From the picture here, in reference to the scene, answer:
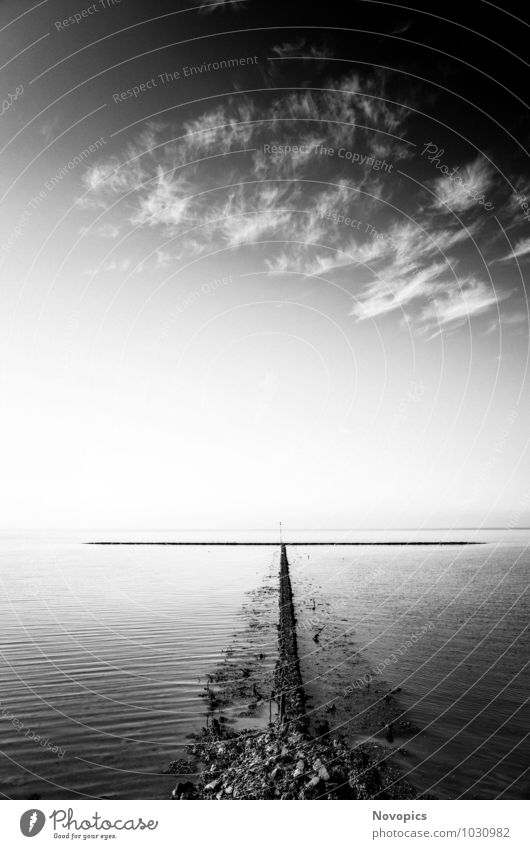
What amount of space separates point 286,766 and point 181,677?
8.80 metres

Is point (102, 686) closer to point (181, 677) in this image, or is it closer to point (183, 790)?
point (181, 677)

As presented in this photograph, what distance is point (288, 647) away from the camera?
1928 centimetres

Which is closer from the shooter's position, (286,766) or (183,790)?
(183,790)

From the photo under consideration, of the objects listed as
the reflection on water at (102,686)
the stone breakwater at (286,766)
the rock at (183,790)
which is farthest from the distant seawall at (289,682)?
the rock at (183,790)

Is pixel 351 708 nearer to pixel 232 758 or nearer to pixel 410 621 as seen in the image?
pixel 232 758

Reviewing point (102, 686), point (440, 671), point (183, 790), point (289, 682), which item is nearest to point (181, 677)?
point (102, 686)

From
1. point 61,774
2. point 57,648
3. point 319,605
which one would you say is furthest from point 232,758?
point 319,605

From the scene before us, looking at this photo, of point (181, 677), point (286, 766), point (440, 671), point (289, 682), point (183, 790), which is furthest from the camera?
point (440, 671)

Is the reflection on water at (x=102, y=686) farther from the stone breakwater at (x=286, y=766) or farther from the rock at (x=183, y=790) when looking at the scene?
the stone breakwater at (x=286, y=766)

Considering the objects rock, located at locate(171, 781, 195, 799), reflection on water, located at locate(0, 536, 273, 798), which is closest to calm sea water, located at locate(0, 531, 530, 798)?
reflection on water, located at locate(0, 536, 273, 798)

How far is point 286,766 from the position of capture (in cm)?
883

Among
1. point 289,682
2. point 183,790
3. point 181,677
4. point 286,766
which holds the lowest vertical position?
point 183,790

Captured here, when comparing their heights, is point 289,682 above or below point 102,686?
below
